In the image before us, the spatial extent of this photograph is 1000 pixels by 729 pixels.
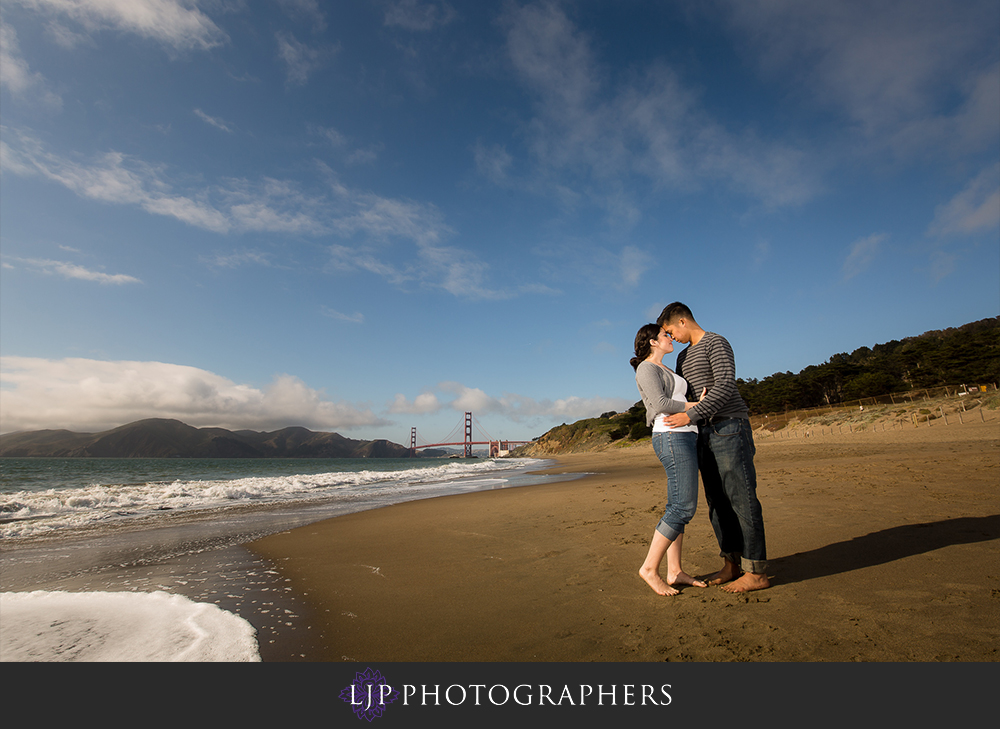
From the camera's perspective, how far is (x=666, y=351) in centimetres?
296

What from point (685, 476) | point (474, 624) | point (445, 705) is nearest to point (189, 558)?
point (474, 624)

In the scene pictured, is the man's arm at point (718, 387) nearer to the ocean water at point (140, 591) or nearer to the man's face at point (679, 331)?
the man's face at point (679, 331)

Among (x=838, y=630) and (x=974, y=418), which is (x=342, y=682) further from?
(x=974, y=418)

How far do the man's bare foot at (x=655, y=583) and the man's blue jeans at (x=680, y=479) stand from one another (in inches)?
10.4

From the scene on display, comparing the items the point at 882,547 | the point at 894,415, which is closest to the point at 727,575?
the point at 882,547

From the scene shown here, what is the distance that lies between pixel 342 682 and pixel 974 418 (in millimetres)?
28437

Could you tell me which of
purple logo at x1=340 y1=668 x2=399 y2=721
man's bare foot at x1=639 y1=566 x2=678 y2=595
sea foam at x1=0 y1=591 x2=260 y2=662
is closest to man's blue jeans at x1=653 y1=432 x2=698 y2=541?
man's bare foot at x1=639 y1=566 x2=678 y2=595

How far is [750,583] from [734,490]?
22.0 inches

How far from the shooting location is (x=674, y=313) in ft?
10.3

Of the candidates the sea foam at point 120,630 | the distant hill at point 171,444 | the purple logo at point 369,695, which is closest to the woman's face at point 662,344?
the purple logo at point 369,695

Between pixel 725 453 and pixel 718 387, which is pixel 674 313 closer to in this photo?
pixel 718 387

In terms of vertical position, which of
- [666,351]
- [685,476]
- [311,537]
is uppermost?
[666,351]

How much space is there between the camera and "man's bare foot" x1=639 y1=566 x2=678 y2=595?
271 cm

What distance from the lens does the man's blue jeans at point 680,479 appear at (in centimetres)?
272
